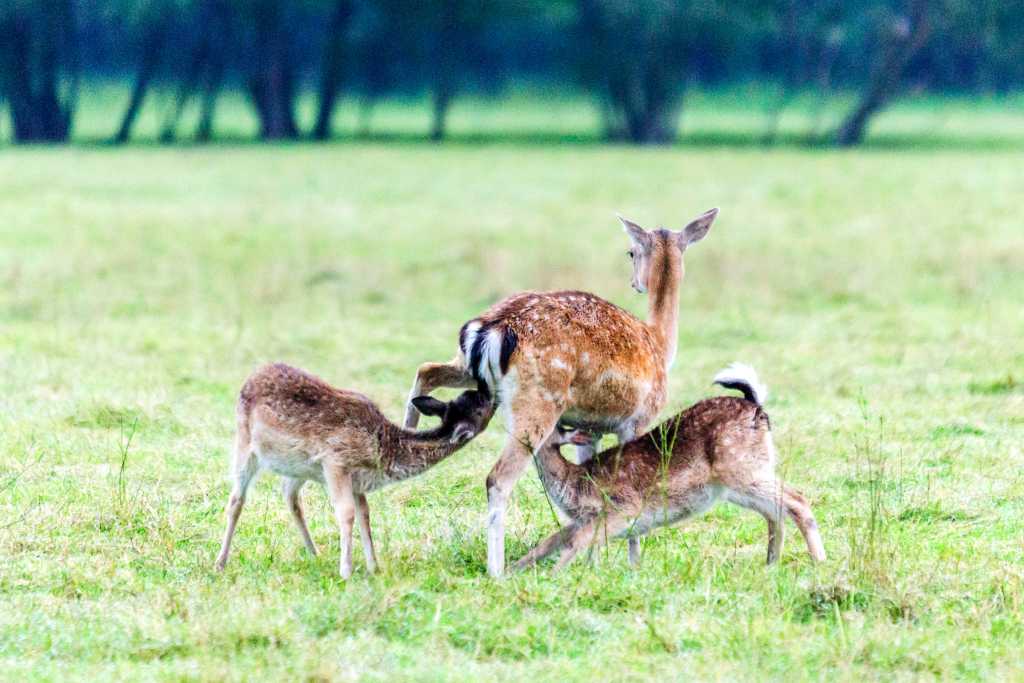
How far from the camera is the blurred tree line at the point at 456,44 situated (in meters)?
33.6

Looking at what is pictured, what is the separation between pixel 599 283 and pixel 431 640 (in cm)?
935

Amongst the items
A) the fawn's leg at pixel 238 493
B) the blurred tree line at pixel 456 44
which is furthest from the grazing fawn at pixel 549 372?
the blurred tree line at pixel 456 44

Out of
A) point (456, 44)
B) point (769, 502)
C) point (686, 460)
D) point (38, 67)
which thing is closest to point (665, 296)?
point (686, 460)

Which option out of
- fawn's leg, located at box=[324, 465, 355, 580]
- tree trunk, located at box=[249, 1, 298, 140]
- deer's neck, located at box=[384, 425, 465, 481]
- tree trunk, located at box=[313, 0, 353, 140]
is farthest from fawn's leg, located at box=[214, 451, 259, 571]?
tree trunk, located at box=[249, 1, 298, 140]

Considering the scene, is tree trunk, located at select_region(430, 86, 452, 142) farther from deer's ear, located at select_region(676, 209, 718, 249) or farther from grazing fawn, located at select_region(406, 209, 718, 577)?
grazing fawn, located at select_region(406, 209, 718, 577)

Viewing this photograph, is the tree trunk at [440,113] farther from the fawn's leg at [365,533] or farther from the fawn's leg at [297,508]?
the fawn's leg at [365,533]

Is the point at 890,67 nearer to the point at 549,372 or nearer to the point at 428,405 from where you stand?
the point at 549,372

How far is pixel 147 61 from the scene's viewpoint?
34469 mm

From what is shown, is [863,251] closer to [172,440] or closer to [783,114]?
[172,440]

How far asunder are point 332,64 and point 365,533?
3202cm

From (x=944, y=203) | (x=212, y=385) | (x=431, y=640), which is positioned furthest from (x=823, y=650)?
(x=944, y=203)

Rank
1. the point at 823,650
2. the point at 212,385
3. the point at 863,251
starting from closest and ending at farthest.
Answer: the point at 823,650 → the point at 212,385 → the point at 863,251

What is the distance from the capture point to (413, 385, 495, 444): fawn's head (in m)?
5.88

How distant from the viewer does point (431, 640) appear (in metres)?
5.02
